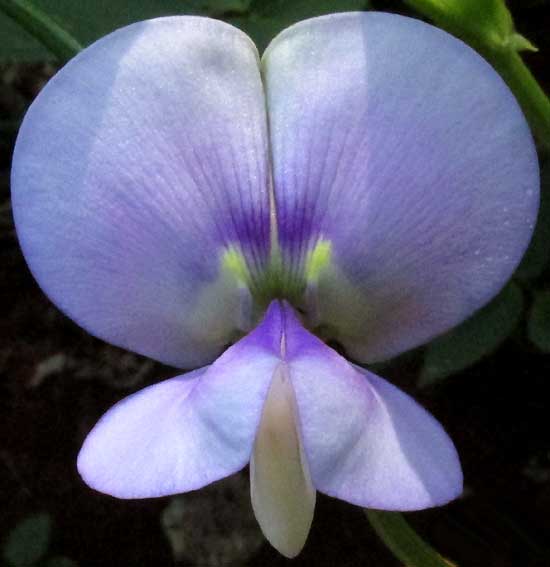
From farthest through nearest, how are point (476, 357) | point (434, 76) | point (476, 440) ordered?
1. point (476, 440)
2. point (476, 357)
3. point (434, 76)

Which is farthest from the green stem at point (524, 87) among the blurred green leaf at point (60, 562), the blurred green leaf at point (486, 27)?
the blurred green leaf at point (60, 562)

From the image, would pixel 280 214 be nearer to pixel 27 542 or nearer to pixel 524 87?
pixel 524 87

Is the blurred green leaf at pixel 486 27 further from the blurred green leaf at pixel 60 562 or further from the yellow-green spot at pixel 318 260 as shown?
the blurred green leaf at pixel 60 562

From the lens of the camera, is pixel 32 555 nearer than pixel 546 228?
No

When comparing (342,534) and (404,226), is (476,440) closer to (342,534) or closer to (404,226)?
(342,534)

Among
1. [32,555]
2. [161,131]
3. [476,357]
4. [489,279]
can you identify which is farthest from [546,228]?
[32,555]

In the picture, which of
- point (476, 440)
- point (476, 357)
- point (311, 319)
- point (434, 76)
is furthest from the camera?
point (476, 440)

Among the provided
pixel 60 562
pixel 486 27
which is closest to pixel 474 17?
pixel 486 27
